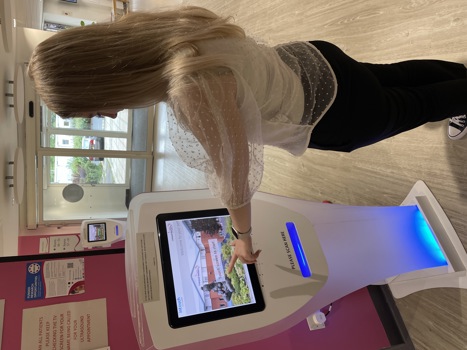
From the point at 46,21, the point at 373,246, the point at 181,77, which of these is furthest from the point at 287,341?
the point at 46,21

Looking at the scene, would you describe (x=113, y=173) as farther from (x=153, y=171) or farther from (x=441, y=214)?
(x=441, y=214)

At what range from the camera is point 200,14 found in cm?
97

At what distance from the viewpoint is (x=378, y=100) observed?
1.12 m

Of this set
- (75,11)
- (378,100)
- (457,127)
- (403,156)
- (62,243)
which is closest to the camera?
(378,100)

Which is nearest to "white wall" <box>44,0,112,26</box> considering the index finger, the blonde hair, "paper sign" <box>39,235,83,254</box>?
"paper sign" <box>39,235,83,254</box>

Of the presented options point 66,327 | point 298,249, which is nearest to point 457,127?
point 298,249

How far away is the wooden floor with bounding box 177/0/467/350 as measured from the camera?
158 cm

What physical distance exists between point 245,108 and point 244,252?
0.46 meters

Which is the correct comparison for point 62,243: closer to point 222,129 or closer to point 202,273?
point 202,273

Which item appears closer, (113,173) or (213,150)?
(213,150)

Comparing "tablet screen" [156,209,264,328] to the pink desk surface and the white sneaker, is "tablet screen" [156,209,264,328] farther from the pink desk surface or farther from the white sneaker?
the white sneaker

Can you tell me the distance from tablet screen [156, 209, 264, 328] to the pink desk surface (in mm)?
264

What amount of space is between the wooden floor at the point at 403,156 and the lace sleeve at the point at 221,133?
1.42 ft

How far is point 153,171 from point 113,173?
55 cm
